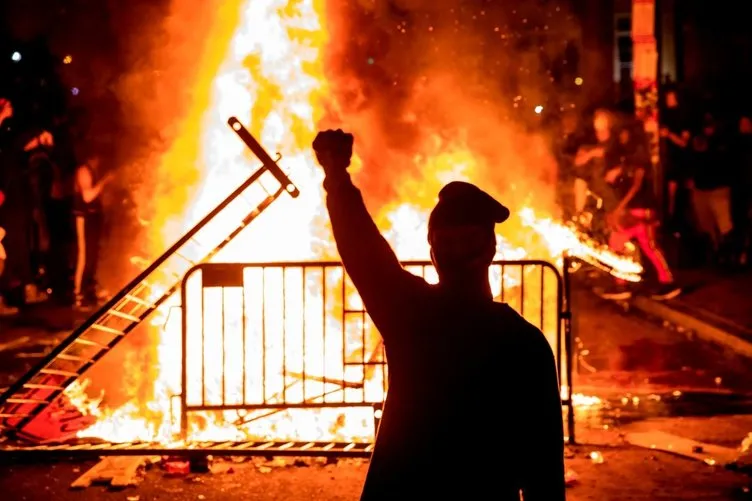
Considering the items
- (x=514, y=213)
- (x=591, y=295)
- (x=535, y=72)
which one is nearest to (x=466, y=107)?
(x=514, y=213)

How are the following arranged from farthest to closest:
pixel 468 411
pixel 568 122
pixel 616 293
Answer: pixel 568 122 < pixel 616 293 < pixel 468 411

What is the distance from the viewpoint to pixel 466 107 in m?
14.0

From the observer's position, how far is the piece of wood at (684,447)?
6805mm

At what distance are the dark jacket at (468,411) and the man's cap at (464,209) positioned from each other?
0.21 meters

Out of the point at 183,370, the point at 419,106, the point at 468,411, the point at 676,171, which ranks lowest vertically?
the point at 183,370

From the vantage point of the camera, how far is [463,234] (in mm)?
2867

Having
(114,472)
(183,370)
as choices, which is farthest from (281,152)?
(114,472)

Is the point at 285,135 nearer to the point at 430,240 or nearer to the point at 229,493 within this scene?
the point at 229,493

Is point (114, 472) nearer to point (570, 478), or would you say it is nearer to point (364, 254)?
point (570, 478)

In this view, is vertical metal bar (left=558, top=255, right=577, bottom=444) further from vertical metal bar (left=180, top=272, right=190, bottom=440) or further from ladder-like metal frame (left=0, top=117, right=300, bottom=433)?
vertical metal bar (left=180, top=272, right=190, bottom=440)

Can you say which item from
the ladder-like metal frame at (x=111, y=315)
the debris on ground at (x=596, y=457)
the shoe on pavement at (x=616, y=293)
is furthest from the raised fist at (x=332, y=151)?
the shoe on pavement at (x=616, y=293)

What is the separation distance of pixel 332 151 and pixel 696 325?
10.4 metres

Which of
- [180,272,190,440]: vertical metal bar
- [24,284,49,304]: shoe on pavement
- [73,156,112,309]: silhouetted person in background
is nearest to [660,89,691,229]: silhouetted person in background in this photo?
[73,156,112,309]: silhouetted person in background

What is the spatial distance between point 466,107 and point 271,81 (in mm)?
3957
